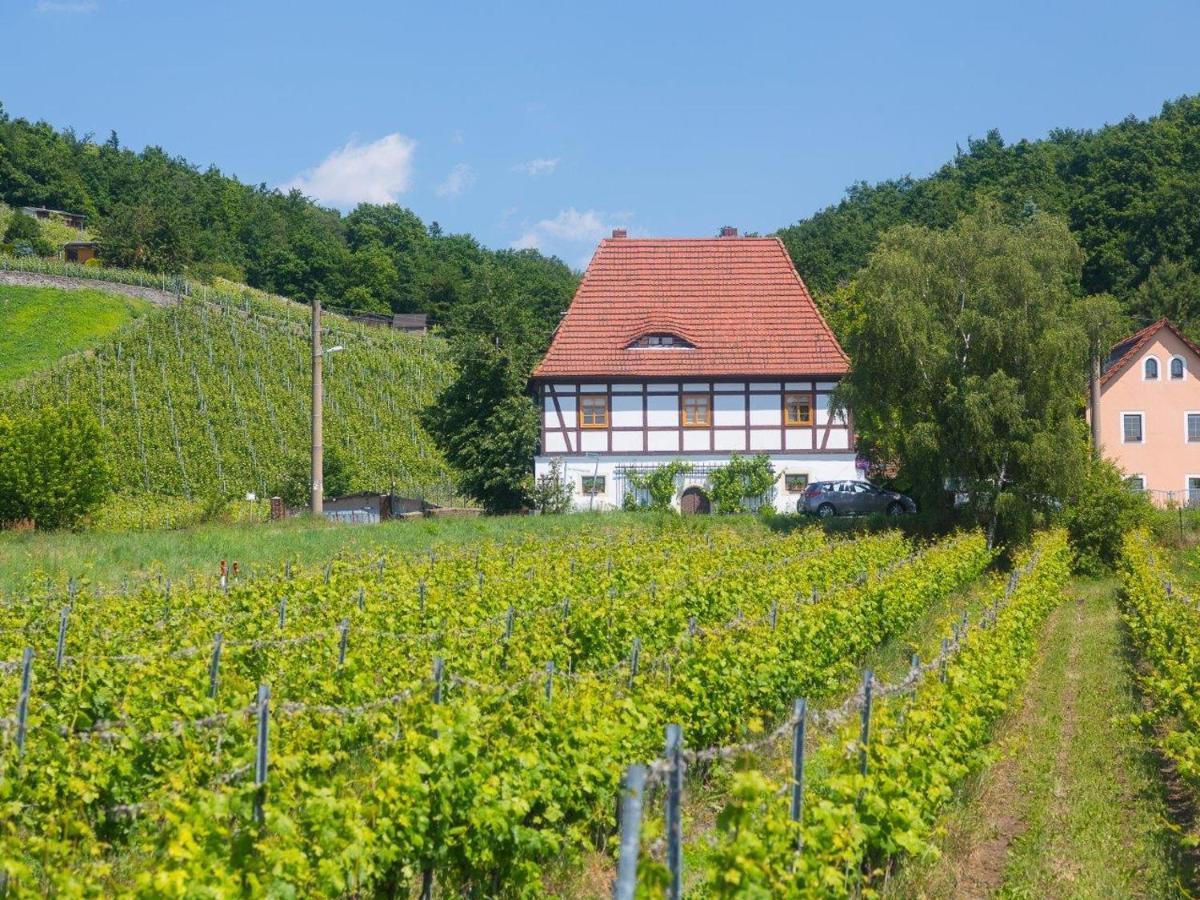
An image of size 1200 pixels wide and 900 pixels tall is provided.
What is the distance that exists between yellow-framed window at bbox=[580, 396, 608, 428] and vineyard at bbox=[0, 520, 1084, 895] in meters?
23.5

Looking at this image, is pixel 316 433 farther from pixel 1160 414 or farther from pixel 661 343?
pixel 1160 414

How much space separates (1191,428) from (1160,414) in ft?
3.91

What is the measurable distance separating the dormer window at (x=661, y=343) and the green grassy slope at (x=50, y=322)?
2807 cm

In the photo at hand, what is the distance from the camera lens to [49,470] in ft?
104

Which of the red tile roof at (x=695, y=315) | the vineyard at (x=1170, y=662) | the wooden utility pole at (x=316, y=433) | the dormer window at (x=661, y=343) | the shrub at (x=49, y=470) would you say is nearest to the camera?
the vineyard at (x=1170, y=662)

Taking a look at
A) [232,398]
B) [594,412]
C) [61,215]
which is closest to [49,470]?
[594,412]

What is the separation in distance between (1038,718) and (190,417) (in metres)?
45.2

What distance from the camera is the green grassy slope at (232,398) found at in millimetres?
50781

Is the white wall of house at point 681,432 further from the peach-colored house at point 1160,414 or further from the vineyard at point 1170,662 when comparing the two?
the vineyard at point 1170,662

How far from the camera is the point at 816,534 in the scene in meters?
29.4

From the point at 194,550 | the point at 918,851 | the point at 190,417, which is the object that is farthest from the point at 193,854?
the point at 190,417

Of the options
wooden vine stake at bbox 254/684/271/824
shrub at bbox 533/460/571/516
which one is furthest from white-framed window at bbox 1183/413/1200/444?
wooden vine stake at bbox 254/684/271/824

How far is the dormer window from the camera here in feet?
133

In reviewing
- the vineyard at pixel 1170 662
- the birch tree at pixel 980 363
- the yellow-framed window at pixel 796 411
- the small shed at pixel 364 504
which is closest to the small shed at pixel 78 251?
the small shed at pixel 364 504
